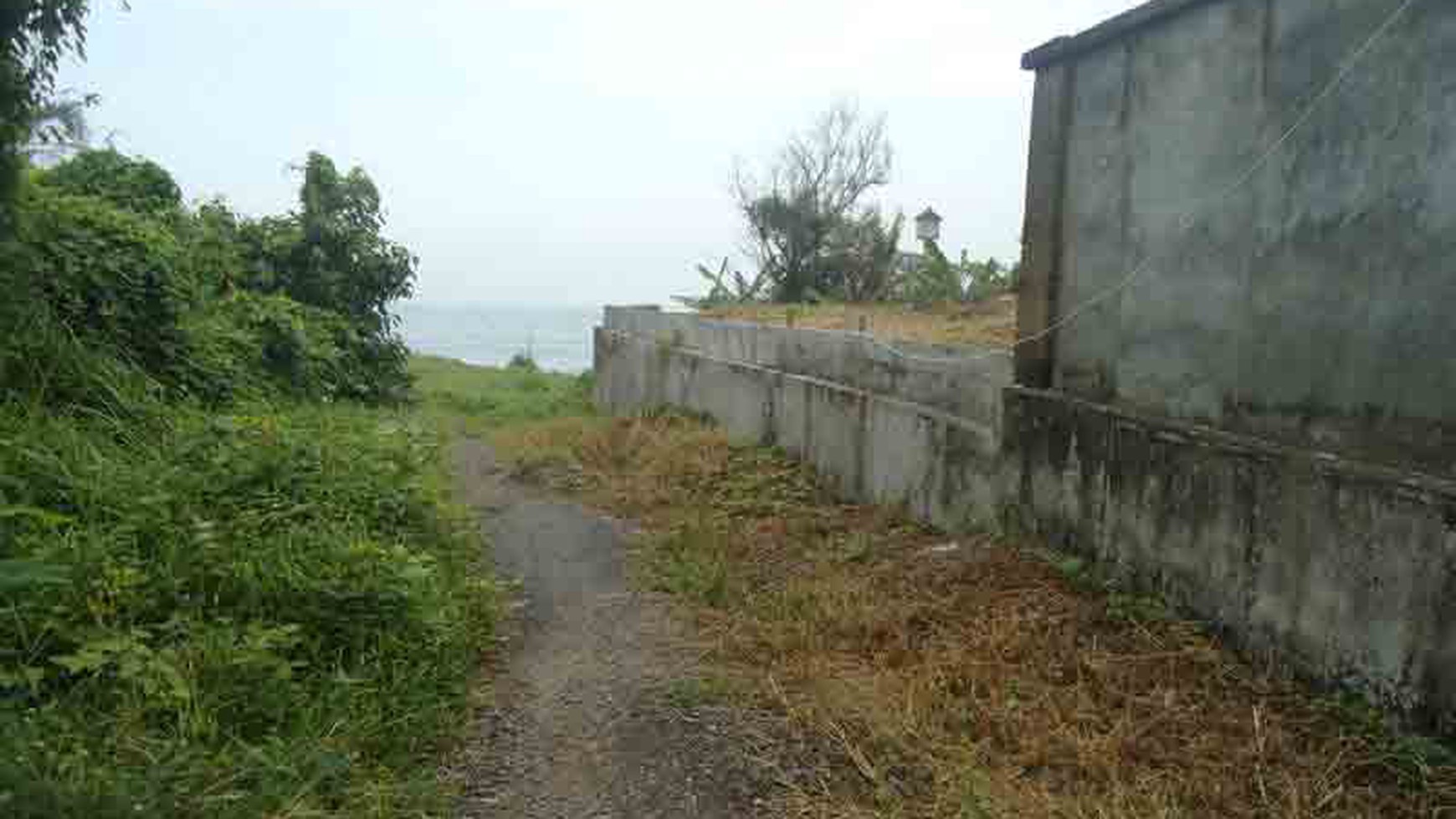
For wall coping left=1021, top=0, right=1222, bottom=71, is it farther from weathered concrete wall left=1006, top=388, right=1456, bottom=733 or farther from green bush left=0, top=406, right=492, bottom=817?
green bush left=0, top=406, right=492, bottom=817

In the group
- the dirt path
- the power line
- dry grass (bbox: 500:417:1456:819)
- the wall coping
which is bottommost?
the dirt path

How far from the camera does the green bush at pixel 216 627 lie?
2701 mm

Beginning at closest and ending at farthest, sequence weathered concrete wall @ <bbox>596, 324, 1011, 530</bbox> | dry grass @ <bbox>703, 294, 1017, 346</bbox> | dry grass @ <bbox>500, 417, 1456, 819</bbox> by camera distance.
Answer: dry grass @ <bbox>500, 417, 1456, 819</bbox> → weathered concrete wall @ <bbox>596, 324, 1011, 530</bbox> → dry grass @ <bbox>703, 294, 1017, 346</bbox>

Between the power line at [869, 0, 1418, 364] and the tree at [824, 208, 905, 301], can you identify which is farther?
the tree at [824, 208, 905, 301]

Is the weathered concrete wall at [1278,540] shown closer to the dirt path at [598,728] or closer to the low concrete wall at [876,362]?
the low concrete wall at [876,362]

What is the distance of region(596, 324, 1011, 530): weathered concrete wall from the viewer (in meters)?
5.82

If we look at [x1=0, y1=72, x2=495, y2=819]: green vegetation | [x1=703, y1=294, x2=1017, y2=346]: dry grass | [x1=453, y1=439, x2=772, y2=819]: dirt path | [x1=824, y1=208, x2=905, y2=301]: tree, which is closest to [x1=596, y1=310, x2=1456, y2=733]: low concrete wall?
[x1=703, y1=294, x2=1017, y2=346]: dry grass

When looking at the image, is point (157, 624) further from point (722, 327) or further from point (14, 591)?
point (722, 327)

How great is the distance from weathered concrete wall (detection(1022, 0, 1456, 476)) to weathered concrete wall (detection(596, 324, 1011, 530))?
→ 847 millimetres

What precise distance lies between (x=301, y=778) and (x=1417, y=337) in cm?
407

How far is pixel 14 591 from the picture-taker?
3.15 meters

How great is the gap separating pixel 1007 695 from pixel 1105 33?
3348 millimetres

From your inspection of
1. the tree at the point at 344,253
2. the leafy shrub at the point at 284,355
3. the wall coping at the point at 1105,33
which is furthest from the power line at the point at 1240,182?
the tree at the point at 344,253

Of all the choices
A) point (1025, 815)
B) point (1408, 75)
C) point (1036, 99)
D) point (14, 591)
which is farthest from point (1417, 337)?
point (14, 591)
